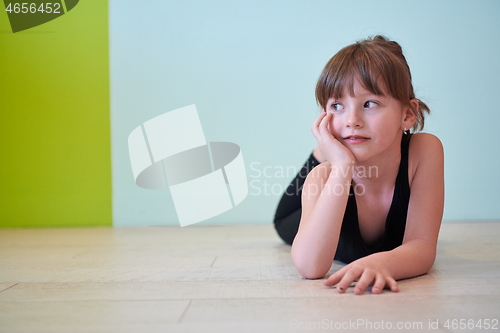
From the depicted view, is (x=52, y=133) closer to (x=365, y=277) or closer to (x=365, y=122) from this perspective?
(x=365, y=122)

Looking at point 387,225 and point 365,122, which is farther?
point 387,225

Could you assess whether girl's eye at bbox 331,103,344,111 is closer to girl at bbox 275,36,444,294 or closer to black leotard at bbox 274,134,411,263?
girl at bbox 275,36,444,294

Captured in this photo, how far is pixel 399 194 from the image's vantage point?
98 centimetres

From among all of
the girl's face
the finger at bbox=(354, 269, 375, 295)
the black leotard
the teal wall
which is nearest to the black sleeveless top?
the black leotard

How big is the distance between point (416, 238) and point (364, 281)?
0.73 feet

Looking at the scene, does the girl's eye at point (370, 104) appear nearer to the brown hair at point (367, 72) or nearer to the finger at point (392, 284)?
the brown hair at point (367, 72)

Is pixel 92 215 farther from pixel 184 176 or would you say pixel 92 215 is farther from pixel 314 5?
pixel 314 5

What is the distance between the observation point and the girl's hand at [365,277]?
0.75 meters

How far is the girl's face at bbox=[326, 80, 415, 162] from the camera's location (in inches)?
35.6

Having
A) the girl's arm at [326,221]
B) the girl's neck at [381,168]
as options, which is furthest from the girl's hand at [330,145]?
the girl's neck at [381,168]

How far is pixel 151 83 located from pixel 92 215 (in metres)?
0.76

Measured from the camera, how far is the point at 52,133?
89.4 inches

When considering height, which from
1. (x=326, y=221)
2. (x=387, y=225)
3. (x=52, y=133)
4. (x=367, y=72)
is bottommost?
(x=387, y=225)

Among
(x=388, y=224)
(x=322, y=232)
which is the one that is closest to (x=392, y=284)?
(x=322, y=232)
